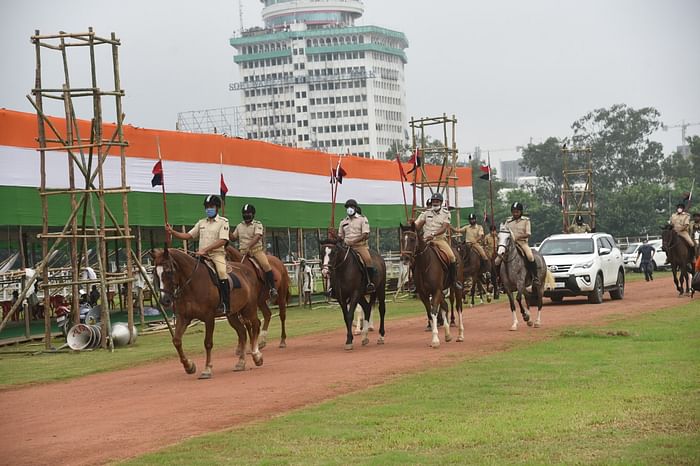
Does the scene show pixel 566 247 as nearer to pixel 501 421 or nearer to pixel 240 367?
pixel 240 367

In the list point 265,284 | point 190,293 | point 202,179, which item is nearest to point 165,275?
point 190,293

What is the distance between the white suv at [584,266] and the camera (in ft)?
96.1

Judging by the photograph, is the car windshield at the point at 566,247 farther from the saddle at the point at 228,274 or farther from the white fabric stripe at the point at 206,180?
the saddle at the point at 228,274

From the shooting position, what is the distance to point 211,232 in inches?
688

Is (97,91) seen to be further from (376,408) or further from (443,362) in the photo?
(376,408)

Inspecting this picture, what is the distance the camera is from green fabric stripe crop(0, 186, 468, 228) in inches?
1043

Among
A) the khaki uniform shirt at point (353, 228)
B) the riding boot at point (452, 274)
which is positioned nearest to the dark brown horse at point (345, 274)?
the khaki uniform shirt at point (353, 228)

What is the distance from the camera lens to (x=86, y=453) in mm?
10820

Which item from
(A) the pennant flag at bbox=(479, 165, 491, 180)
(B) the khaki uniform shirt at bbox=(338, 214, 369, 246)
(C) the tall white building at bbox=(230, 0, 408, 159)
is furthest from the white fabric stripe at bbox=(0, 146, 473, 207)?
(C) the tall white building at bbox=(230, 0, 408, 159)

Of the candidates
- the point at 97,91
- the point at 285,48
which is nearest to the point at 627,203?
the point at 97,91

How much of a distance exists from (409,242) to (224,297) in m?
4.38

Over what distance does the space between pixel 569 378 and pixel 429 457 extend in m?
5.21

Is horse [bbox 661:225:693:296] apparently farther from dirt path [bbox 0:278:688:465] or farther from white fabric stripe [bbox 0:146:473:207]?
white fabric stripe [bbox 0:146:473:207]

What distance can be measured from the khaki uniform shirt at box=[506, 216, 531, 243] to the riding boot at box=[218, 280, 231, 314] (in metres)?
8.67
